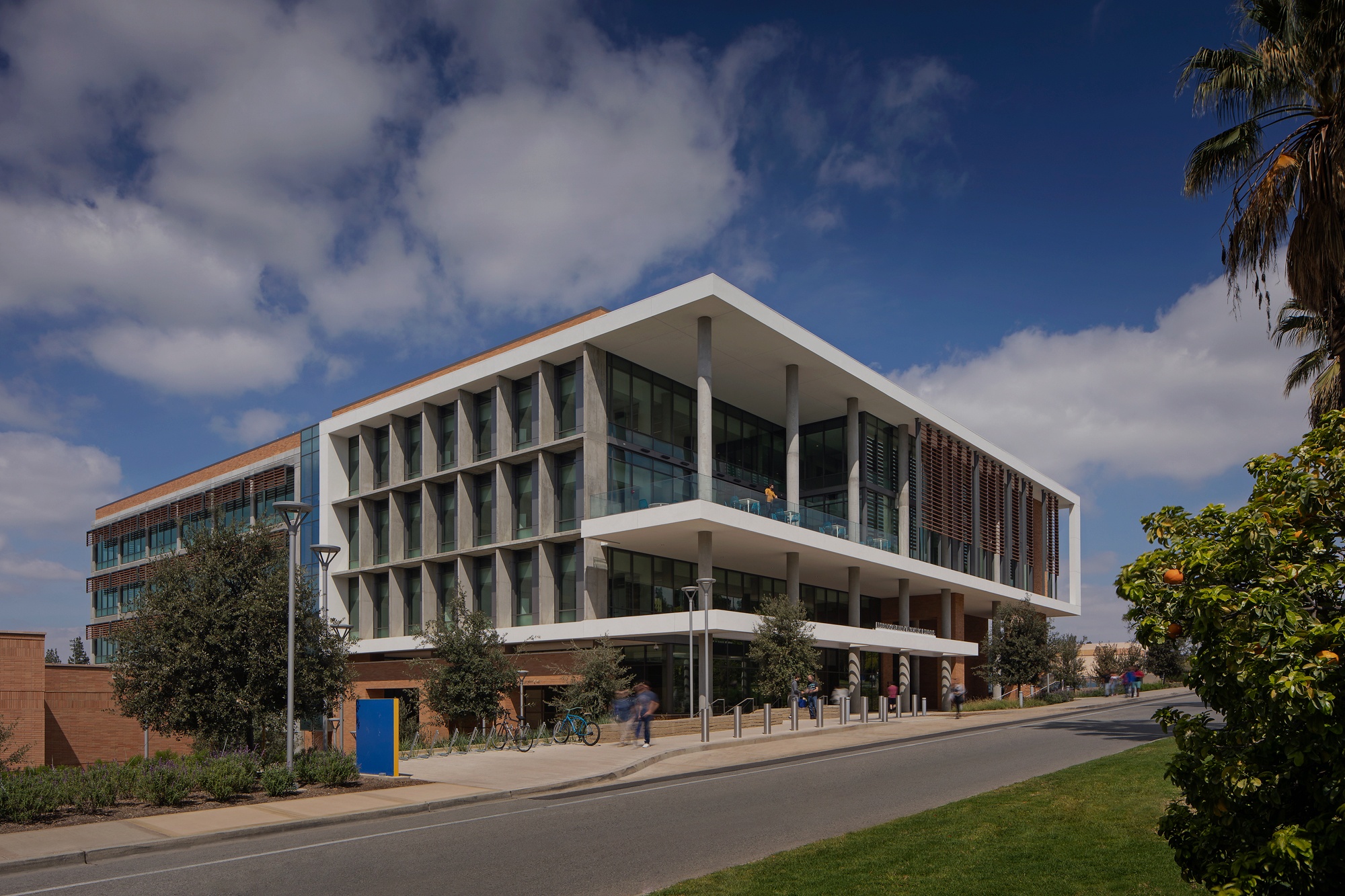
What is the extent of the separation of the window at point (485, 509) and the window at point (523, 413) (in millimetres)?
2332

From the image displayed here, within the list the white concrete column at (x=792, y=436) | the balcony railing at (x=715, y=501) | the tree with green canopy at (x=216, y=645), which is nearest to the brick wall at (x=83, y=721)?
the tree with green canopy at (x=216, y=645)

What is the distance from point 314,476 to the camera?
174ft

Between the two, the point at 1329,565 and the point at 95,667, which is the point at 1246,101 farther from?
the point at 95,667

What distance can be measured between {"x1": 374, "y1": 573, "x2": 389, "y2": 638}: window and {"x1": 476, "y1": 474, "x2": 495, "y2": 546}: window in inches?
311

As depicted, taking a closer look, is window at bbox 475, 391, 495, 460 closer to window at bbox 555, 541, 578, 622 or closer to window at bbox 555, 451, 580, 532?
window at bbox 555, 451, 580, 532

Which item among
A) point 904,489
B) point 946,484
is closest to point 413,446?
point 904,489

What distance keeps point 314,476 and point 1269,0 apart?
48.4m

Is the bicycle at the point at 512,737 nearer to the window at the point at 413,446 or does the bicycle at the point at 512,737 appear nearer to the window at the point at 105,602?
the window at the point at 413,446

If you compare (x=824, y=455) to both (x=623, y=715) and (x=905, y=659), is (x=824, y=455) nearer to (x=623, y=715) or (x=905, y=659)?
(x=905, y=659)

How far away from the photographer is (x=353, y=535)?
5122 cm

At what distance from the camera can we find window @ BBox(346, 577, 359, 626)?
50.0 m

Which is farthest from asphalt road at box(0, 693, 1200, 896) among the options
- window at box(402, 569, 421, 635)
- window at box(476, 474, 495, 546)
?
window at box(402, 569, 421, 635)

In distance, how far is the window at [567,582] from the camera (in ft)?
131

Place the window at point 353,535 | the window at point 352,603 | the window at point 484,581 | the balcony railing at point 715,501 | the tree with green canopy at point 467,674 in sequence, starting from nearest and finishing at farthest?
the tree with green canopy at point 467,674 → the balcony railing at point 715,501 → the window at point 484,581 → the window at point 352,603 → the window at point 353,535
